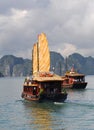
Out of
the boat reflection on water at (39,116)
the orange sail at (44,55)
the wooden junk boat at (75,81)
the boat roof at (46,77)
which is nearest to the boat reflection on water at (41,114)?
the boat reflection on water at (39,116)

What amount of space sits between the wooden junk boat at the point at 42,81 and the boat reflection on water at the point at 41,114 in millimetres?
1051

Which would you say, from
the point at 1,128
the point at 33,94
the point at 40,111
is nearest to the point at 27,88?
the point at 33,94

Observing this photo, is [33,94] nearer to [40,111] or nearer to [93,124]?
[40,111]

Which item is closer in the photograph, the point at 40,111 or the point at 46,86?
the point at 40,111

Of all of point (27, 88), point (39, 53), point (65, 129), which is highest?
point (39, 53)

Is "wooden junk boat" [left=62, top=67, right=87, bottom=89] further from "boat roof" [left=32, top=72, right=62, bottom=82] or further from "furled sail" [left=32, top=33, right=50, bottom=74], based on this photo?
"boat roof" [left=32, top=72, right=62, bottom=82]

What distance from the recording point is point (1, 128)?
3153cm

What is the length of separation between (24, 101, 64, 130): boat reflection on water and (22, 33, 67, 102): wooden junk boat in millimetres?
1051

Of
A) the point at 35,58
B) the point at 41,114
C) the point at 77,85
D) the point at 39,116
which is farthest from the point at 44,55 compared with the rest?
the point at 77,85

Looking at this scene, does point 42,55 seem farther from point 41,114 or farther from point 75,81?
point 75,81

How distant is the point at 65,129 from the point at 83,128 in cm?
146

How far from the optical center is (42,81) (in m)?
46.4

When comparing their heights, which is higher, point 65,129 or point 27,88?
Answer: point 27,88

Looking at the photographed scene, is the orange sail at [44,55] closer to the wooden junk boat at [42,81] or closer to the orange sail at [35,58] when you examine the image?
the wooden junk boat at [42,81]
